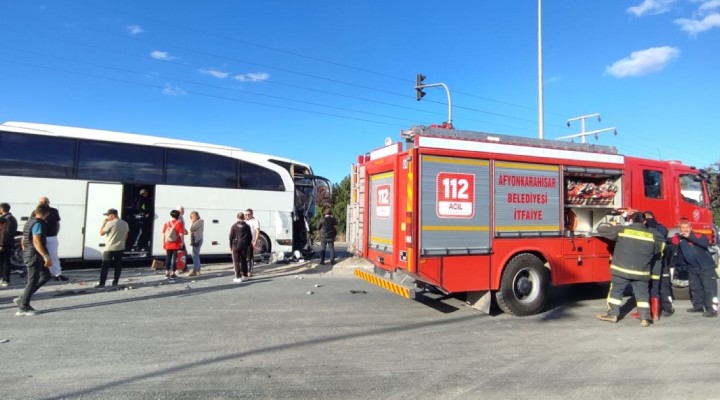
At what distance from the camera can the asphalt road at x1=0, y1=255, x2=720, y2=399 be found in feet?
13.9

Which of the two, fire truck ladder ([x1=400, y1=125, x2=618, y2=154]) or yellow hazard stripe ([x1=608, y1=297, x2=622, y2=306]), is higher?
fire truck ladder ([x1=400, y1=125, x2=618, y2=154])

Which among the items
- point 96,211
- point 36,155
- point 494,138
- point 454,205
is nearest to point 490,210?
point 454,205

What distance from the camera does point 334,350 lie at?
5395 mm

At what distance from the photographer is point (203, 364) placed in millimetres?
4820

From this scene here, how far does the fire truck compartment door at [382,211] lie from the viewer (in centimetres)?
737

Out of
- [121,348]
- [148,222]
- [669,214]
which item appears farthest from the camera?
[148,222]

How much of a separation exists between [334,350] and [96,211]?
9.63 m

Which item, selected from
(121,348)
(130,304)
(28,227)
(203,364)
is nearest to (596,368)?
(203,364)

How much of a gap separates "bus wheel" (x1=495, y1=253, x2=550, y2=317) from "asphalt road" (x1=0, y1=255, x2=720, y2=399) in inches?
8.2

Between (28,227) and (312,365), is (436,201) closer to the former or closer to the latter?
(312,365)

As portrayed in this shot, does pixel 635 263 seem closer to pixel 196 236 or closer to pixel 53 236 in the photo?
pixel 196 236

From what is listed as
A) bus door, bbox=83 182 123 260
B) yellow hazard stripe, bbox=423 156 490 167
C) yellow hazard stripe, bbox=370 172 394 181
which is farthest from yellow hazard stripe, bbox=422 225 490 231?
bus door, bbox=83 182 123 260

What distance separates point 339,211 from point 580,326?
22.2 m

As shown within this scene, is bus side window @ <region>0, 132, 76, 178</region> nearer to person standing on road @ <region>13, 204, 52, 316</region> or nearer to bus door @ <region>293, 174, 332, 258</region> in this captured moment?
person standing on road @ <region>13, 204, 52, 316</region>
